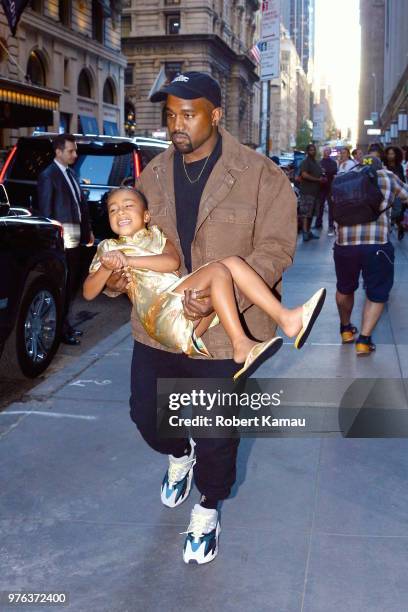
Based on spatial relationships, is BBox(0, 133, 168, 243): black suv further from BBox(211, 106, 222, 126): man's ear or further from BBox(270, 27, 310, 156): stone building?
BBox(270, 27, 310, 156): stone building

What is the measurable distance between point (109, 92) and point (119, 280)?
4363 centimetres

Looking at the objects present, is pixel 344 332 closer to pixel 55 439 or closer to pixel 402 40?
pixel 55 439

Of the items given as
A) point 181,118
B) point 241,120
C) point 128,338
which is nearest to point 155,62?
point 241,120

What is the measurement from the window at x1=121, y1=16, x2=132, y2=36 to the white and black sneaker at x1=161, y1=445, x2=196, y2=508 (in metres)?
67.3

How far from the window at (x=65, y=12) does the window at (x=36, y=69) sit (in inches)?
143

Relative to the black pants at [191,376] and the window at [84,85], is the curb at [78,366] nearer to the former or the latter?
the black pants at [191,376]

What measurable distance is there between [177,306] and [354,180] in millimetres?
4160

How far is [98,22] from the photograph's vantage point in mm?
42594

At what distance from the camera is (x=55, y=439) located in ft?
16.2

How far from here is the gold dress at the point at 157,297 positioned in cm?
328

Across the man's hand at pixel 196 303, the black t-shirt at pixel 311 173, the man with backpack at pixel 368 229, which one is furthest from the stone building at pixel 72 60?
the man's hand at pixel 196 303

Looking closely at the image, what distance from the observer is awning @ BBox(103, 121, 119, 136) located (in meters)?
42.7

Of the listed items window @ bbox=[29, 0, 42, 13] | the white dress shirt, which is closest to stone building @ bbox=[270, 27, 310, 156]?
window @ bbox=[29, 0, 42, 13]

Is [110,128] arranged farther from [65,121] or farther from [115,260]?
[115,260]
